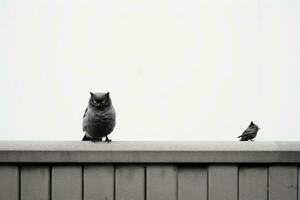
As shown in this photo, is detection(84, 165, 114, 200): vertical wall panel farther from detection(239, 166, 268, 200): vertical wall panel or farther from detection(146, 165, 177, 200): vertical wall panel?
detection(239, 166, 268, 200): vertical wall panel

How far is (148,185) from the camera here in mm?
1682

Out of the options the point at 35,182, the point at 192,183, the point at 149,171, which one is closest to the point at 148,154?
the point at 149,171

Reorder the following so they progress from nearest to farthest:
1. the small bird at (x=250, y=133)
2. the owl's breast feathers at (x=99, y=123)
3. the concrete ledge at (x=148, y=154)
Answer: the concrete ledge at (x=148, y=154) < the owl's breast feathers at (x=99, y=123) < the small bird at (x=250, y=133)

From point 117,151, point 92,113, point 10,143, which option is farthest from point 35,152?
point 92,113

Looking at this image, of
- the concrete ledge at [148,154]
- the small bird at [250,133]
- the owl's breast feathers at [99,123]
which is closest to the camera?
the concrete ledge at [148,154]

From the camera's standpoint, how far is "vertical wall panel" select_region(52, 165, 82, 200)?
1673 mm

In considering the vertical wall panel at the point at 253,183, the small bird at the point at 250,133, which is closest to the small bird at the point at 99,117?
the vertical wall panel at the point at 253,183

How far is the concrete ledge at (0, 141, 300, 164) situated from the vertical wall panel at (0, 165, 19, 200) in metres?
0.03

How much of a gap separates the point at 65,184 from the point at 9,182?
205mm

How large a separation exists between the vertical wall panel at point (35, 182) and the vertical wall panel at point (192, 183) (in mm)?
488

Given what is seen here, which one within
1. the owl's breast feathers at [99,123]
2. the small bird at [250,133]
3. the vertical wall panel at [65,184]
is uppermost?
the owl's breast feathers at [99,123]

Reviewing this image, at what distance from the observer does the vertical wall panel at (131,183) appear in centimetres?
167

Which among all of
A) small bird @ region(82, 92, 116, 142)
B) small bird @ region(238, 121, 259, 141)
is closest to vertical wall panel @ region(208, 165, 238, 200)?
small bird @ region(82, 92, 116, 142)

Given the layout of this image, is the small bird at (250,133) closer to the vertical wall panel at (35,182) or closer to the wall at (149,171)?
the wall at (149,171)
